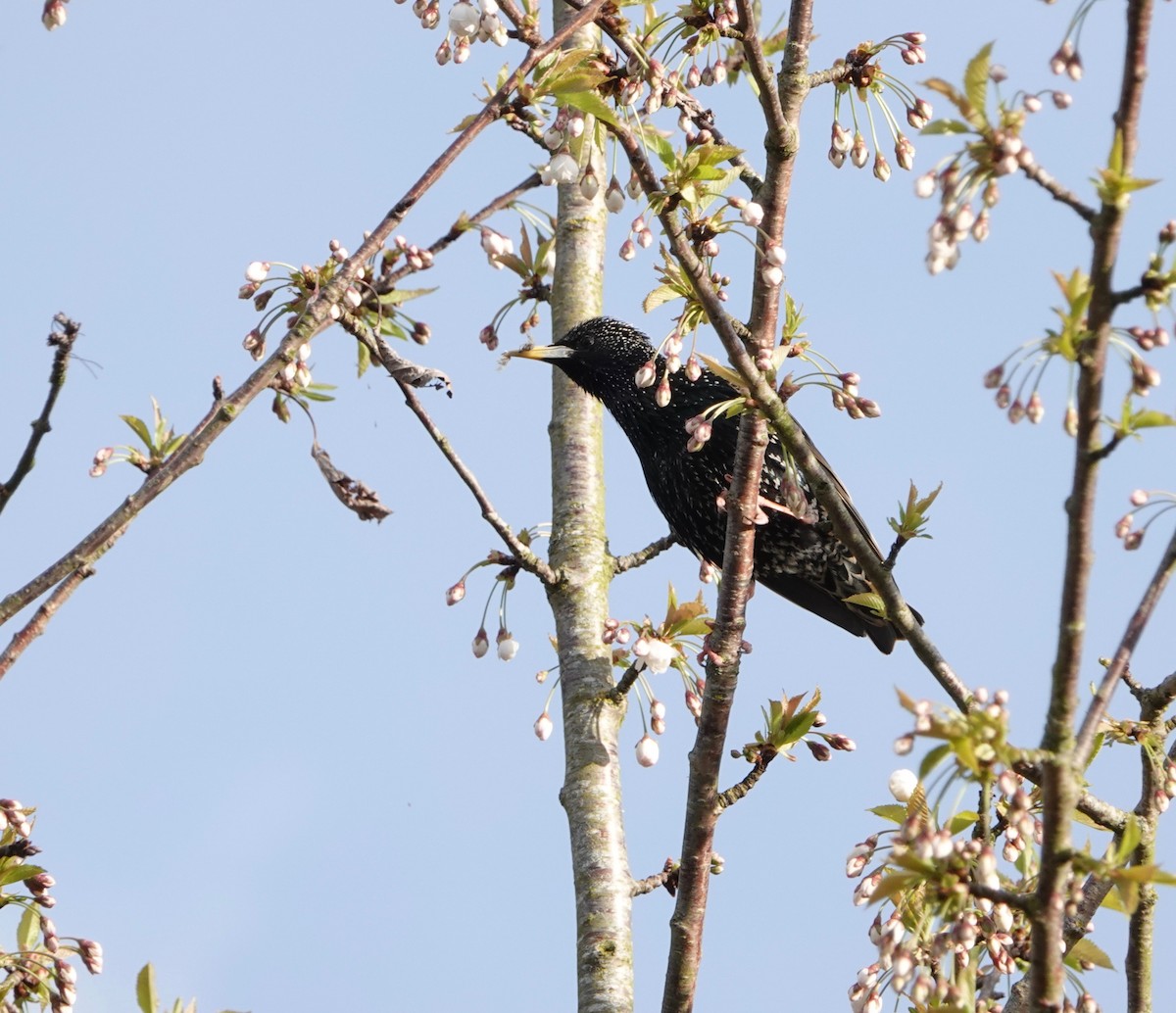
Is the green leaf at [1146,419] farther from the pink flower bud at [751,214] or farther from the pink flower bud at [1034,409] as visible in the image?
the pink flower bud at [751,214]

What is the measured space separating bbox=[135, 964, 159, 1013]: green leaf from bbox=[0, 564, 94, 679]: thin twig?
2.43 feet

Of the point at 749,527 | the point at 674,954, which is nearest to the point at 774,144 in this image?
the point at 749,527

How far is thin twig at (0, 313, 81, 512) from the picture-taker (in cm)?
191

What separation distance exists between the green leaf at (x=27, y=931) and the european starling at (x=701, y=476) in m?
2.82

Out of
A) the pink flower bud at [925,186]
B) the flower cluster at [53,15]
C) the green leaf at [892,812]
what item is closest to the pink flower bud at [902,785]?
the green leaf at [892,812]

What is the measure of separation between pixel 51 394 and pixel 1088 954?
201 cm

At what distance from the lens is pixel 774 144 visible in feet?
9.50

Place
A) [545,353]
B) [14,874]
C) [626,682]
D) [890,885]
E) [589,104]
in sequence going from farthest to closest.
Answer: [545,353], [626,682], [14,874], [589,104], [890,885]

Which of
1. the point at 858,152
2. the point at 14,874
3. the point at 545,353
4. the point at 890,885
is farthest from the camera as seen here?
the point at 545,353

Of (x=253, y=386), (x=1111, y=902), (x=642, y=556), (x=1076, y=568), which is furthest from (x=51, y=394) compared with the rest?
A: (x=642, y=556)

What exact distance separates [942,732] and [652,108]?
1.46 metres

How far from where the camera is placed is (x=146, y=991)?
237cm

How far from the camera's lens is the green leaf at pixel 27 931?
2.71m

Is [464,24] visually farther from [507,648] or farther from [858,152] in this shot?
[507,648]
